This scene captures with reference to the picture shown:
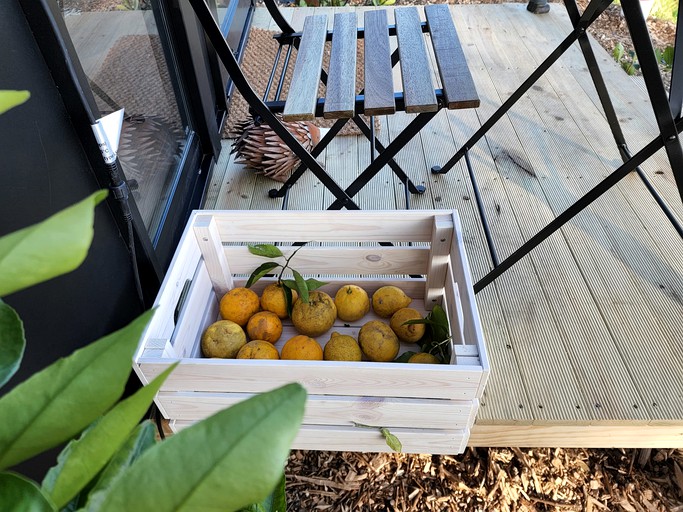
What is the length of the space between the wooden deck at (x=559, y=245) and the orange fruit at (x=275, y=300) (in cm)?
51

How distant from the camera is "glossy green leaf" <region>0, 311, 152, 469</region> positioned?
0.21 meters

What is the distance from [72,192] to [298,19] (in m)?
2.38

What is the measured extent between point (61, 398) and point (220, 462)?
9 cm

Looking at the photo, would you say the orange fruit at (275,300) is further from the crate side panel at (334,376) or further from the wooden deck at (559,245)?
the wooden deck at (559,245)

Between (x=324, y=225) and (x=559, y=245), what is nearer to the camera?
(x=324, y=225)

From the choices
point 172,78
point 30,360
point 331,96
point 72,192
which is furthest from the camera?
point 172,78

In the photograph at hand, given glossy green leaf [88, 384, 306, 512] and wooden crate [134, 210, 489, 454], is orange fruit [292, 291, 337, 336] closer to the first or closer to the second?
wooden crate [134, 210, 489, 454]

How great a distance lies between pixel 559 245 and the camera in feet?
5.24

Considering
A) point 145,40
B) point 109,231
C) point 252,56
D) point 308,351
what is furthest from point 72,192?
point 252,56

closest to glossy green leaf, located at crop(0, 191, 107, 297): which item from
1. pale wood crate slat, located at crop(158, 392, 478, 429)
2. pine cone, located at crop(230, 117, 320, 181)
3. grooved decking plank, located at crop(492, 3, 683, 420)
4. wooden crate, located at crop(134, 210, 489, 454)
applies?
wooden crate, located at crop(134, 210, 489, 454)

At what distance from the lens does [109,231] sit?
1106 millimetres

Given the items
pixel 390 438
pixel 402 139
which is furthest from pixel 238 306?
pixel 402 139

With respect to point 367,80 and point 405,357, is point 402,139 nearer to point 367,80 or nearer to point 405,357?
point 367,80

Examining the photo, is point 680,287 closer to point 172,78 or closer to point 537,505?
point 537,505
